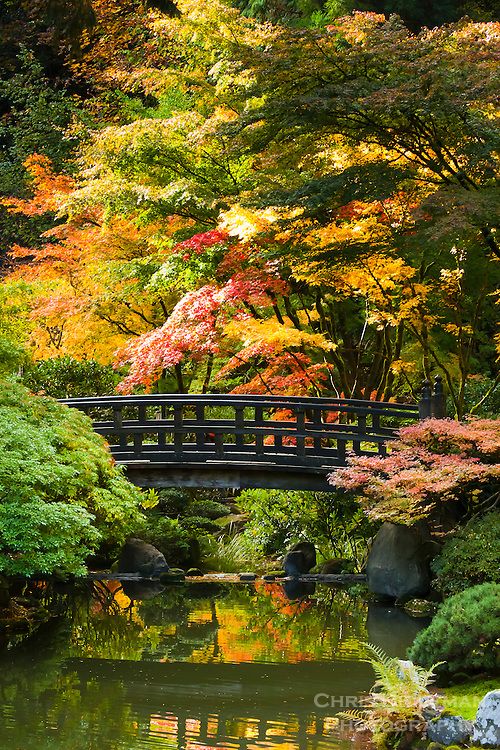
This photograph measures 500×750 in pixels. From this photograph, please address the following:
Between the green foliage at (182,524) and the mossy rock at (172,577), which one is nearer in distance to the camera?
the mossy rock at (172,577)

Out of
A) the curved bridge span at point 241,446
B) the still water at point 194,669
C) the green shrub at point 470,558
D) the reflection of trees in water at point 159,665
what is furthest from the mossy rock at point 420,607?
the curved bridge span at point 241,446

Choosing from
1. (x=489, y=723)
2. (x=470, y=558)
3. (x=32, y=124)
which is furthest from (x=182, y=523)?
(x=32, y=124)

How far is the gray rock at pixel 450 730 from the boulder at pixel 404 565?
5771 mm

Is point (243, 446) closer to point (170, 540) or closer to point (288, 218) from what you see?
point (170, 540)

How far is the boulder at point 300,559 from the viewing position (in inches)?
637

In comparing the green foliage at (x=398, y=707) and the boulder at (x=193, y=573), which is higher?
the boulder at (x=193, y=573)

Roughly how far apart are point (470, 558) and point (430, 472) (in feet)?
3.67

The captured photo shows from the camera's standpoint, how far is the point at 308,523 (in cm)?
1688

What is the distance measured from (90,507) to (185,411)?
908 centimetres

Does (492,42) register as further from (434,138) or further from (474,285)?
(474,285)

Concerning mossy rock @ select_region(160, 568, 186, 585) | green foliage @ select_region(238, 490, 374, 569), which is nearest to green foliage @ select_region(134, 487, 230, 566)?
mossy rock @ select_region(160, 568, 186, 585)

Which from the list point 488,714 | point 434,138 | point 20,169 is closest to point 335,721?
point 488,714

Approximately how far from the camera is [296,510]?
671 inches

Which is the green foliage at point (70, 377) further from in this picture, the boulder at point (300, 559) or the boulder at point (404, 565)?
the boulder at point (404, 565)
